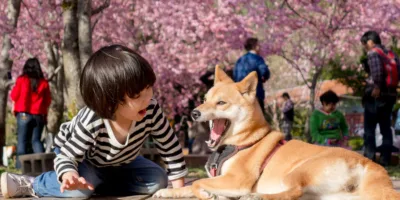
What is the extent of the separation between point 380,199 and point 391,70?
211 inches

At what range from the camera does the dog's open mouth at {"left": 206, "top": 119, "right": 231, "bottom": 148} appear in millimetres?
3922

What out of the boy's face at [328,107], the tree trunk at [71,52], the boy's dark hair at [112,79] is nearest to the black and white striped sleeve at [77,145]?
the boy's dark hair at [112,79]

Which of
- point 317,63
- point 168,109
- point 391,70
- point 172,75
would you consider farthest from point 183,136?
point 391,70

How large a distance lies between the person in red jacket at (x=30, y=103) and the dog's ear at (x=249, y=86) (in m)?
6.35

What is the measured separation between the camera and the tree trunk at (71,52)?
381 inches

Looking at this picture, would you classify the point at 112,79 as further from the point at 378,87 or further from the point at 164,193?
the point at 378,87

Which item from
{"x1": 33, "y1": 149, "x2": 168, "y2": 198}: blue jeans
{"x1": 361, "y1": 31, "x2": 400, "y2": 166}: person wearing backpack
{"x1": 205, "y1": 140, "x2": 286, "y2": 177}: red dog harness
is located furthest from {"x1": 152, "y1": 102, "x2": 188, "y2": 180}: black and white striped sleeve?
{"x1": 361, "y1": 31, "x2": 400, "y2": 166}: person wearing backpack

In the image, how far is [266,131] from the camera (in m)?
3.90

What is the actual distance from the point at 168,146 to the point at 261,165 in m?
0.74

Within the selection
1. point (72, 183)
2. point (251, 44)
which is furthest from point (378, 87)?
point (72, 183)

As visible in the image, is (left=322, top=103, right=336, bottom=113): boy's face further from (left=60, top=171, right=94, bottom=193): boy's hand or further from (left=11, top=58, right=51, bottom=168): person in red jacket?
(left=60, top=171, right=94, bottom=193): boy's hand

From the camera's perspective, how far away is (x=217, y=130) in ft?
13.1

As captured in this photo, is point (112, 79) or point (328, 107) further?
point (328, 107)

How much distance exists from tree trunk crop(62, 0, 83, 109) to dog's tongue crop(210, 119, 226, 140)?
5543 mm
